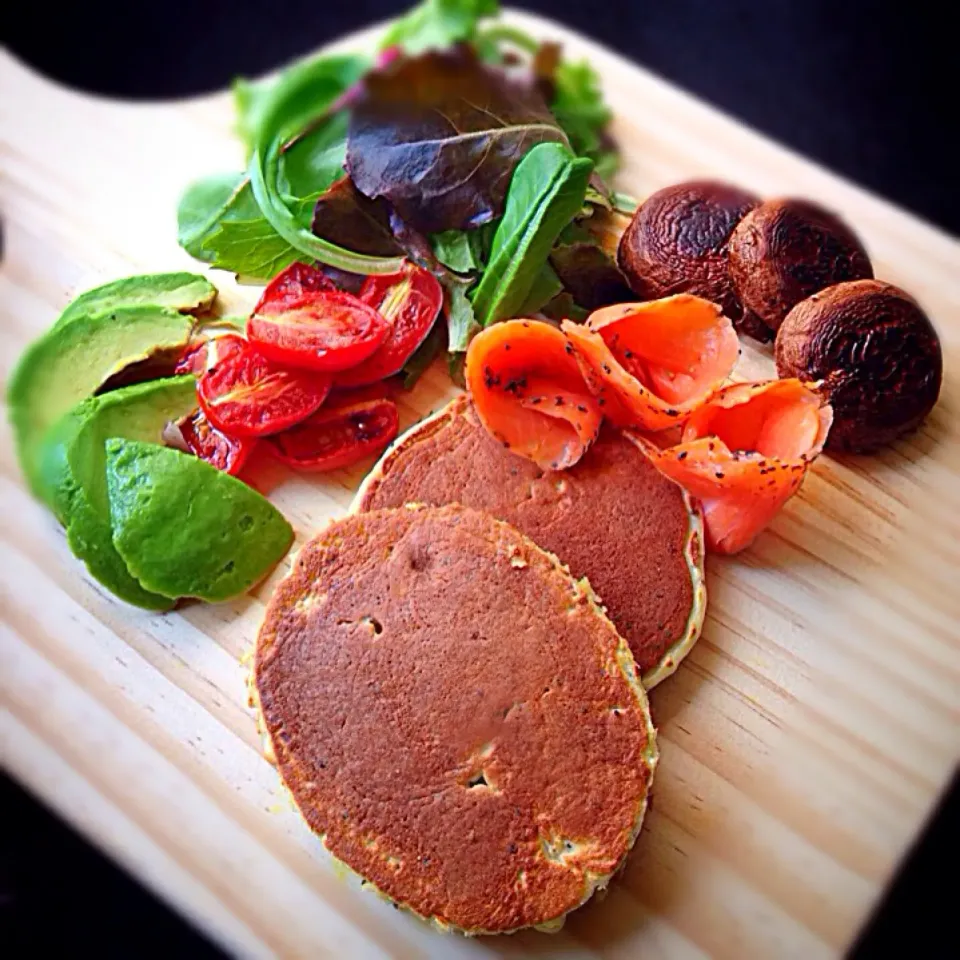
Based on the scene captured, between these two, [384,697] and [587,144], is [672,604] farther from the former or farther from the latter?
[587,144]

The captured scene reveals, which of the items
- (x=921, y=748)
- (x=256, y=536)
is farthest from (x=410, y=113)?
(x=921, y=748)

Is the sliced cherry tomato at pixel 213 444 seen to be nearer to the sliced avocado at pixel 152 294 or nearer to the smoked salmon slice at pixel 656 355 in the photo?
the sliced avocado at pixel 152 294

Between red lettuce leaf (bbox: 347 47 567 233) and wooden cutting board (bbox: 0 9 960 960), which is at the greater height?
red lettuce leaf (bbox: 347 47 567 233)

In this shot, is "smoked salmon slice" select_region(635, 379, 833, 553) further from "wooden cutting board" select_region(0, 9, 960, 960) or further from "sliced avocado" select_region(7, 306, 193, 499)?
"sliced avocado" select_region(7, 306, 193, 499)

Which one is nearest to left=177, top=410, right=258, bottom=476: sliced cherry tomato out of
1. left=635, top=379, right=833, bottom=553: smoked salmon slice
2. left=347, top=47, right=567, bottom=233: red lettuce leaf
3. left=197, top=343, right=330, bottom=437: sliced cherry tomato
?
left=197, top=343, right=330, bottom=437: sliced cherry tomato

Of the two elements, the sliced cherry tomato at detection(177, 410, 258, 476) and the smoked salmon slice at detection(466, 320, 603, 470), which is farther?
the sliced cherry tomato at detection(177, 410, 258, 476)

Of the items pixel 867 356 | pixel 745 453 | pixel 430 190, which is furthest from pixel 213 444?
pixel 867 356

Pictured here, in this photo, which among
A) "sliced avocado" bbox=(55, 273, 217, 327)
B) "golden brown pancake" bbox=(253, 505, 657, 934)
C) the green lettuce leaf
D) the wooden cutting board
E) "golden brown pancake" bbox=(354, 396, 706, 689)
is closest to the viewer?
"golden brown pancake" bbox=(253, 505, 657, 934)
